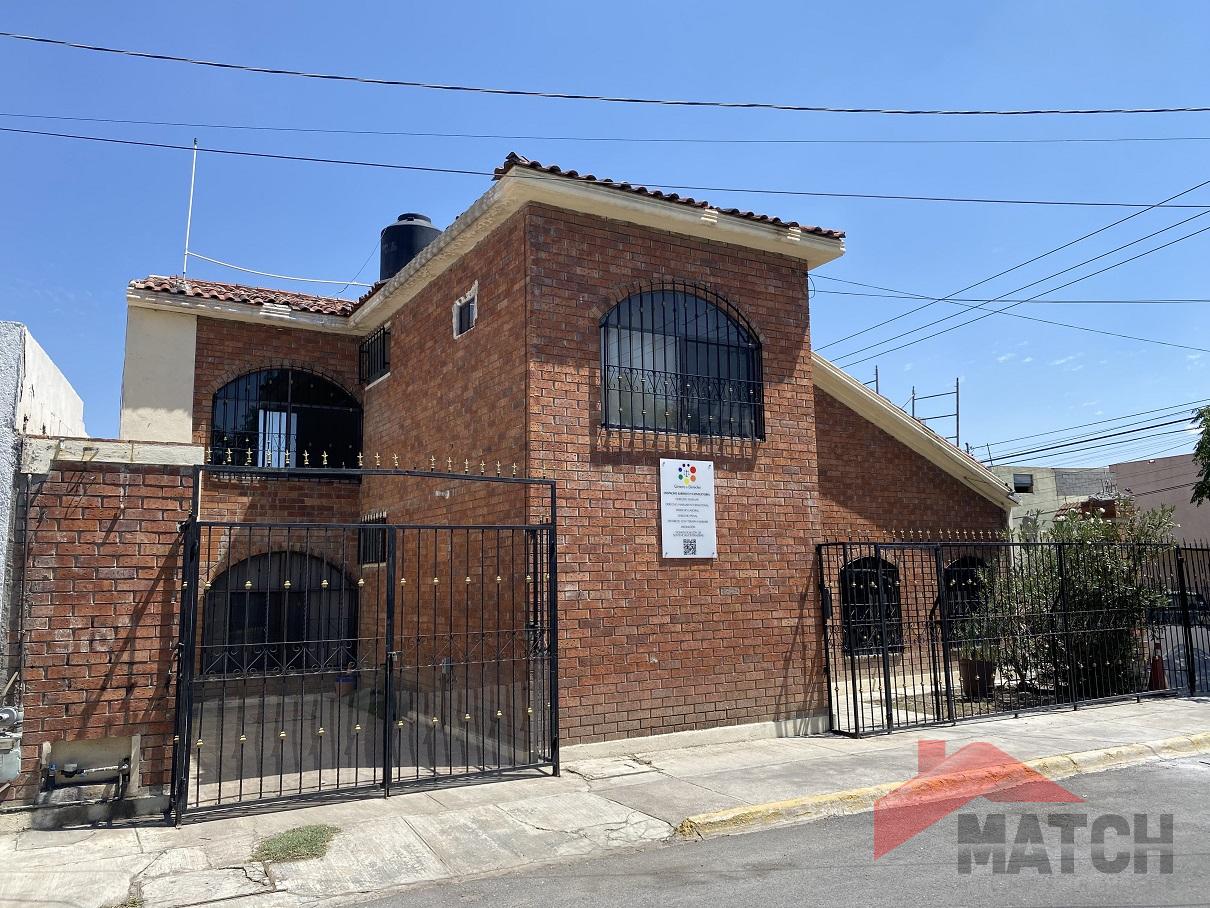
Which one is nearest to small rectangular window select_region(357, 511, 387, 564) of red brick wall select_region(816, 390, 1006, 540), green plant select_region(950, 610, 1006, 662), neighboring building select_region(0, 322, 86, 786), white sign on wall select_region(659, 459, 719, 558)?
white sign on wall select_region(659, 459, 719, 558)

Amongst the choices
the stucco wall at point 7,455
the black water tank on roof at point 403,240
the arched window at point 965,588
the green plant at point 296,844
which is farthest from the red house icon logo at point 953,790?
the black water tank on roof at point 403,240

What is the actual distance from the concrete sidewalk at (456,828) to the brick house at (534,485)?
551 mm

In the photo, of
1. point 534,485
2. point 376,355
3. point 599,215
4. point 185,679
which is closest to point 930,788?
point 534,485

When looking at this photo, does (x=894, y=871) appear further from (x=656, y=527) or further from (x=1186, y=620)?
(x=1186, y=620)

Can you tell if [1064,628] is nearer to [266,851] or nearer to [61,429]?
[266,851]

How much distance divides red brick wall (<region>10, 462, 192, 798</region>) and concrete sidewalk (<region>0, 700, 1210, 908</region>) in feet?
2.41

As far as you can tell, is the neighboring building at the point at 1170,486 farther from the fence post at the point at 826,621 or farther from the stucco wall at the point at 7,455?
the stucco wall at the point at 7,455

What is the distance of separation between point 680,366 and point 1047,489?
17.3 metres

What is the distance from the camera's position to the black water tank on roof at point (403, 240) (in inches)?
623

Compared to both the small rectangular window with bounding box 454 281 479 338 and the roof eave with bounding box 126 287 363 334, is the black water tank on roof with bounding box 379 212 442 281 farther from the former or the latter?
the small rectangular window with bounding box 454 281 479 338

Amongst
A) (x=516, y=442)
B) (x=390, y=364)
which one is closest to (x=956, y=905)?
(x=516, y=442)

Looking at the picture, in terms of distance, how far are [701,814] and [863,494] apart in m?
7.92

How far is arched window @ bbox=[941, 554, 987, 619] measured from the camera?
1151 cm

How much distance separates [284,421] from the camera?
13055mm
